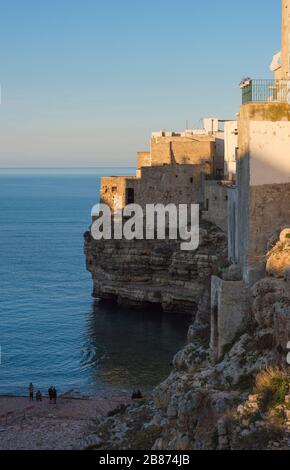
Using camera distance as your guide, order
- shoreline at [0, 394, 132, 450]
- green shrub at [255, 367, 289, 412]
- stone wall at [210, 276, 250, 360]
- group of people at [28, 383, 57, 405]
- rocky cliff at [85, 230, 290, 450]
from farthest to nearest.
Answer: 1. group of people at [28, 383, 57, 405]
2. shoreline at [0, 394, 132, 450]
3. stone wall at [210, 276, 250, 360]
4. green shrub at [255, 367, 289, 412]
5. rocky cliff at [85, 230, 290, 450]

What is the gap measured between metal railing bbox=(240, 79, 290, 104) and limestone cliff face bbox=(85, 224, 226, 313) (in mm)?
26120

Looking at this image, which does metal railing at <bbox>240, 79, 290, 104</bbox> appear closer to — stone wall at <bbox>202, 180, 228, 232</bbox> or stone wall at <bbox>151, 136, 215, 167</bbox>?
stone wall at <bbox>202, 180, 228, 232</bbox>

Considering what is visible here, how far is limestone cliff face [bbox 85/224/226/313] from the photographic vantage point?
165 feet

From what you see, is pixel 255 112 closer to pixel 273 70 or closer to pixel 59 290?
pixel 273 70

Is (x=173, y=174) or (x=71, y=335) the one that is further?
(x=173, y=174)

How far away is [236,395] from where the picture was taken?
17.7m

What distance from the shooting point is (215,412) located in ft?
56.9

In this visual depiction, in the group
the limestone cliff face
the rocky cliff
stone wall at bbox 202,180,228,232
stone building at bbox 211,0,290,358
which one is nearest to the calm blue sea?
the limestone cliff face

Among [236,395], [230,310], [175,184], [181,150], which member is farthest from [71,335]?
[236,395]

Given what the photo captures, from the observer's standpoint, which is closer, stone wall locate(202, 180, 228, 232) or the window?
stone wall locate(202, 180, 228, 232)

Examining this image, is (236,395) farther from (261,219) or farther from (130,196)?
(130,196)

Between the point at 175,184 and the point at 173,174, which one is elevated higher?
the point at 173,174

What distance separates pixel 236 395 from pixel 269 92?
10237 millimetres

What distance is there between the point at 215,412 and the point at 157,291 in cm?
3582
